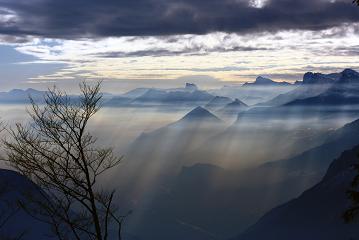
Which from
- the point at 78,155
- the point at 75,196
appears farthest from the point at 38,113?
the point at 75,196

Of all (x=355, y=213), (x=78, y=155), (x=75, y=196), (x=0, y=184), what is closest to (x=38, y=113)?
(x=78, y=155)

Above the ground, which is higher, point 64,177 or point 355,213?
point 64,177

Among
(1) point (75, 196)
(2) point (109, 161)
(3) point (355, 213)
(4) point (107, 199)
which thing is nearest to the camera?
(1) point (75, 196)

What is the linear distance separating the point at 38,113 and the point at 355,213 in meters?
14.3

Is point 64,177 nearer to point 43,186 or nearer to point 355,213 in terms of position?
point 43,186

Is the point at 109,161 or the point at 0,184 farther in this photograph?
the point at 0,184

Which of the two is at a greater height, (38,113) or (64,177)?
(38,113)

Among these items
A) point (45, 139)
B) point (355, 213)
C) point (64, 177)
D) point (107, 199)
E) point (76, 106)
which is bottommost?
point (355, 213)

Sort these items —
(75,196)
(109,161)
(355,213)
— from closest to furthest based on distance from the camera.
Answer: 1. (75,196)
2. (109,161)
3. (355,213)

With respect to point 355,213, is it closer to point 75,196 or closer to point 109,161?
point 109,161

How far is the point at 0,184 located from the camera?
2644 cm

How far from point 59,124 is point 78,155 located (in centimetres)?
135

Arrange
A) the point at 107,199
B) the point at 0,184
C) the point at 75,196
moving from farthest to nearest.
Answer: the point at 0,184 → the point at 107,199 → the point at 75,196

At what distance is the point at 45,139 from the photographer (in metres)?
18.4
